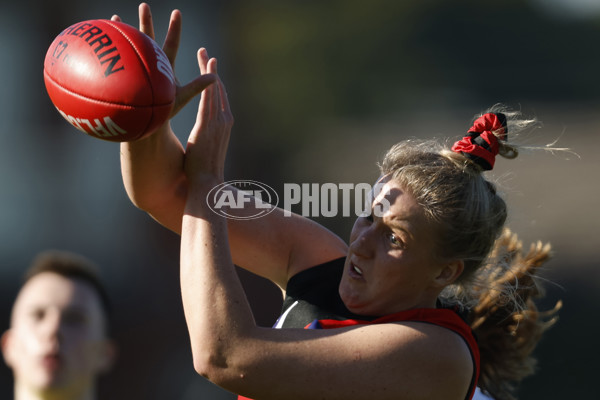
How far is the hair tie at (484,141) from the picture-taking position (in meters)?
2.23

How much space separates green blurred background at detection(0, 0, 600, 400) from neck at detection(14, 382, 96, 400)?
2039 mm

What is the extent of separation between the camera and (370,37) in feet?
26.2

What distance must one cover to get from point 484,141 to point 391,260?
0.45 meters

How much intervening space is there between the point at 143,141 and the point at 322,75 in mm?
5646

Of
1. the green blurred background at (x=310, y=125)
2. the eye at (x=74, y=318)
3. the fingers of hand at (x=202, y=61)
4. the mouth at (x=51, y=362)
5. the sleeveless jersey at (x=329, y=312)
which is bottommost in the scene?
the green blurred background at (x=310, y=125)

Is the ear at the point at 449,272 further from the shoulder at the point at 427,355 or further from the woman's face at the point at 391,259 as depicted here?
the shoulder at the point at 427,355

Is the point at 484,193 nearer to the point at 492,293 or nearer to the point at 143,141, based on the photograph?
the point at 492,293

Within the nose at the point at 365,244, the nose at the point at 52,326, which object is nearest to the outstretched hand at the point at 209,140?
the nose at the point at 365,244

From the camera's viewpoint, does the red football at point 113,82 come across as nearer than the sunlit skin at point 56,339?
Yes

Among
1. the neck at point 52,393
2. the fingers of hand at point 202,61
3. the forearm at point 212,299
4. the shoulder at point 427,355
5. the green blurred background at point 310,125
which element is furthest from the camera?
the green blurred background at point 310,125

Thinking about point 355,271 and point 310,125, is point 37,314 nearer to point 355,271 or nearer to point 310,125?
point 355,271

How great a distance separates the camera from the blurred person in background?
3.30m

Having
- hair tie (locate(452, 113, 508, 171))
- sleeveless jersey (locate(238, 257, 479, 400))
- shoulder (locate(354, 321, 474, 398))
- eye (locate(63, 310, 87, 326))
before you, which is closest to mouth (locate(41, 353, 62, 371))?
eye (locate(63, 310, 87, 326))

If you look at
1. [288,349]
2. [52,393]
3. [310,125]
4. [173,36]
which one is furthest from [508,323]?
[310,125]
